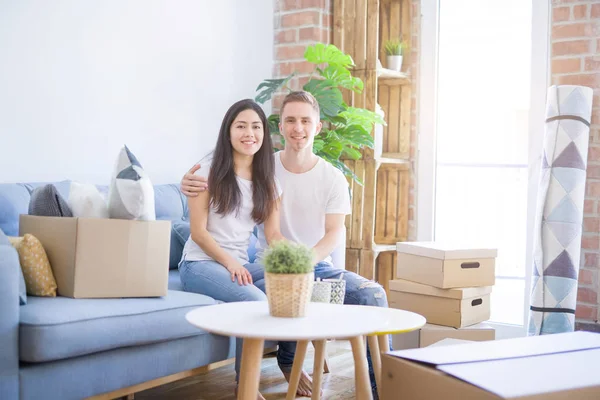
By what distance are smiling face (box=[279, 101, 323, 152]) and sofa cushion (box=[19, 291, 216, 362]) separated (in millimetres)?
756

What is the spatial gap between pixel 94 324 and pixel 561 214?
232 centimetres

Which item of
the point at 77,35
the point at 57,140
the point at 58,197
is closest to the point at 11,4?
the point at 77,35

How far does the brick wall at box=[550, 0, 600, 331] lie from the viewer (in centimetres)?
365

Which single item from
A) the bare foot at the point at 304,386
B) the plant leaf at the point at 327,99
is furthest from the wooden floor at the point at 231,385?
the plant leaf at the point at 327,99

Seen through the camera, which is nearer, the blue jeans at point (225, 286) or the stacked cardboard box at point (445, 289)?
the blue jeans at point (225, 286)

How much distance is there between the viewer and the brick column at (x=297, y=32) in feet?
13.7

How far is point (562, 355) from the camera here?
1.47 meters

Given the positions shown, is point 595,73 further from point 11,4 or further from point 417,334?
point 11,4

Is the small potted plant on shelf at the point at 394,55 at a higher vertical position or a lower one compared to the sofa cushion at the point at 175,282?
→ higher

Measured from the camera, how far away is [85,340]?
6.56ft

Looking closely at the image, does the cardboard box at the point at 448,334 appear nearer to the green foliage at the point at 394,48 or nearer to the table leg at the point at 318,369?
the table leg at the point at 318,369

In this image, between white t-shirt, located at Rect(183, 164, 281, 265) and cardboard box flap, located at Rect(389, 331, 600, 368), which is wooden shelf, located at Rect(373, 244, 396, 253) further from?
cardboard box flap, located at Rect(389, 331, 600, 368)

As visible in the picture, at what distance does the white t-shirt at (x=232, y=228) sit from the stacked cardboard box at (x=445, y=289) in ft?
2.90

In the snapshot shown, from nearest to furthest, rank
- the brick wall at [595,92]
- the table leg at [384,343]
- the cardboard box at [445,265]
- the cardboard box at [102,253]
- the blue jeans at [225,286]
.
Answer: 1. the table leg at [384,343]
2. the cardboard box at [102,253]
3. the blue jeans at [225,286]
4. the cardboard box at [445,265]
5. the brick wall at [595,92]
